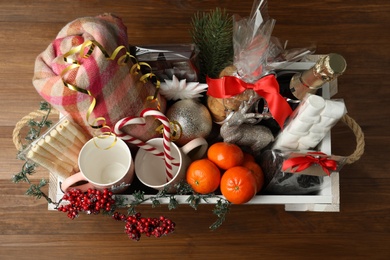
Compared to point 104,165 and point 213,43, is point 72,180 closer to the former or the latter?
point 104,165

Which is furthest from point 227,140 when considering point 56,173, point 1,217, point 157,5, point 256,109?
point 1,217

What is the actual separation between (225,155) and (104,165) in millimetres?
226

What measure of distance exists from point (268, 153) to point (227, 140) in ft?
0.25

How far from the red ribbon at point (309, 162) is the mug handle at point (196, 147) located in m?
0.14

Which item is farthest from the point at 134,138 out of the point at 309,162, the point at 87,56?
the point at 309,162

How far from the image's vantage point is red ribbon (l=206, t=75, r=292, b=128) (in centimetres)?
66

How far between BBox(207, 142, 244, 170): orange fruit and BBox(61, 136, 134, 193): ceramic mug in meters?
0.14

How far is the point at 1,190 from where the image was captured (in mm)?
977

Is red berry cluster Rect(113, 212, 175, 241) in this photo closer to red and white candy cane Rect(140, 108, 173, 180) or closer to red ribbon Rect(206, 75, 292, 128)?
red and white candy cane Rect(140, 108, 173, 180)

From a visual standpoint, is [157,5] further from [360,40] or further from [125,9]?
[360,40]

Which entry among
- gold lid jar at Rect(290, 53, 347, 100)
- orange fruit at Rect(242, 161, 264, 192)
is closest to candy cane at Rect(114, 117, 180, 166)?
orange fruit at Rect(242, 161, 264, 192)

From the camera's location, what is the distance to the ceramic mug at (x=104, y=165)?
0.68 metres

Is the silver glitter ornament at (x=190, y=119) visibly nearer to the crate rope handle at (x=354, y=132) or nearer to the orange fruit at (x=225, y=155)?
the orange fruit at (x=225, y=155)

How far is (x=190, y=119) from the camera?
28.4 inches
